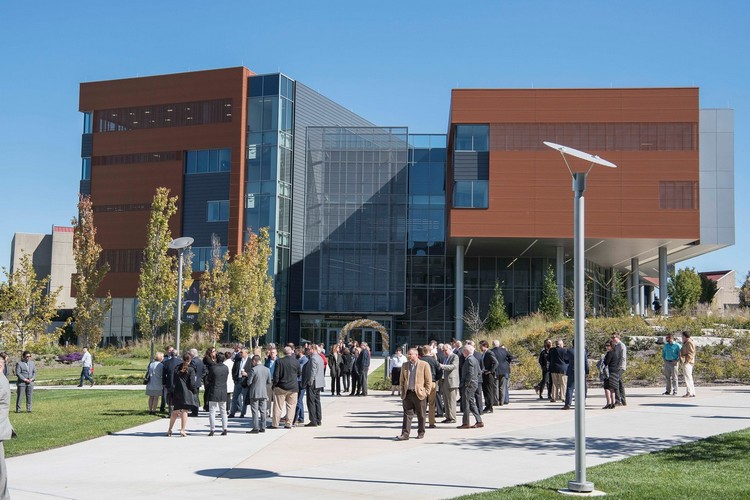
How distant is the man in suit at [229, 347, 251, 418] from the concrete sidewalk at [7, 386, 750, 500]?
2.89ft

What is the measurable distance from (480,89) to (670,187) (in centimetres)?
1287

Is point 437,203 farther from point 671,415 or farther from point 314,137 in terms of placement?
point 671,415

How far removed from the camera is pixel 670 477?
10930 millimetres

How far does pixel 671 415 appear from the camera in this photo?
18266mm

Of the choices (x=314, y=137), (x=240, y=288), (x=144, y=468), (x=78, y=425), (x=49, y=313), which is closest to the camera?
(x=144, y=468)

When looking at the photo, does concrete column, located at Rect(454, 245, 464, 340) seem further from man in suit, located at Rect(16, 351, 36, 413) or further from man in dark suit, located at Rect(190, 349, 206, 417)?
man in suit, located at Rect(16, 351, 36, 413)

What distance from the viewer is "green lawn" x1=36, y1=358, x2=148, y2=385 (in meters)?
32.7

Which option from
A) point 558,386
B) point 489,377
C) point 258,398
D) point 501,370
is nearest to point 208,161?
point 558,386

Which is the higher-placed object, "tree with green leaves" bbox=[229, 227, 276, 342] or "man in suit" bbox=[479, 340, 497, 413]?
"tree with green leaves" bbox=[229, 227, 276, 342]

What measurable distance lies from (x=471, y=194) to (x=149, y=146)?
2699 centimetres

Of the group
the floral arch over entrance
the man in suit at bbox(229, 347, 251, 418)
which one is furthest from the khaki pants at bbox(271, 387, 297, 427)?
the floral arch over entrance

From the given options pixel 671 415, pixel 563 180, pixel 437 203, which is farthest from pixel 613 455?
pixel 437 203

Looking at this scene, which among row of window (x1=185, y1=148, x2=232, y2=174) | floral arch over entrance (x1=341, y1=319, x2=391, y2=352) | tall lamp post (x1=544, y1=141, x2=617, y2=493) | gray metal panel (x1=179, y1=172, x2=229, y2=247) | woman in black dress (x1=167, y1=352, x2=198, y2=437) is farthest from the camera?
row of window (x1=185, y1=148, x2=232, y2=174)

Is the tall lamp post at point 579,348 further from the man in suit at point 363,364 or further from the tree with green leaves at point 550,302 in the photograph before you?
the tree with green leaves at point 550,302
